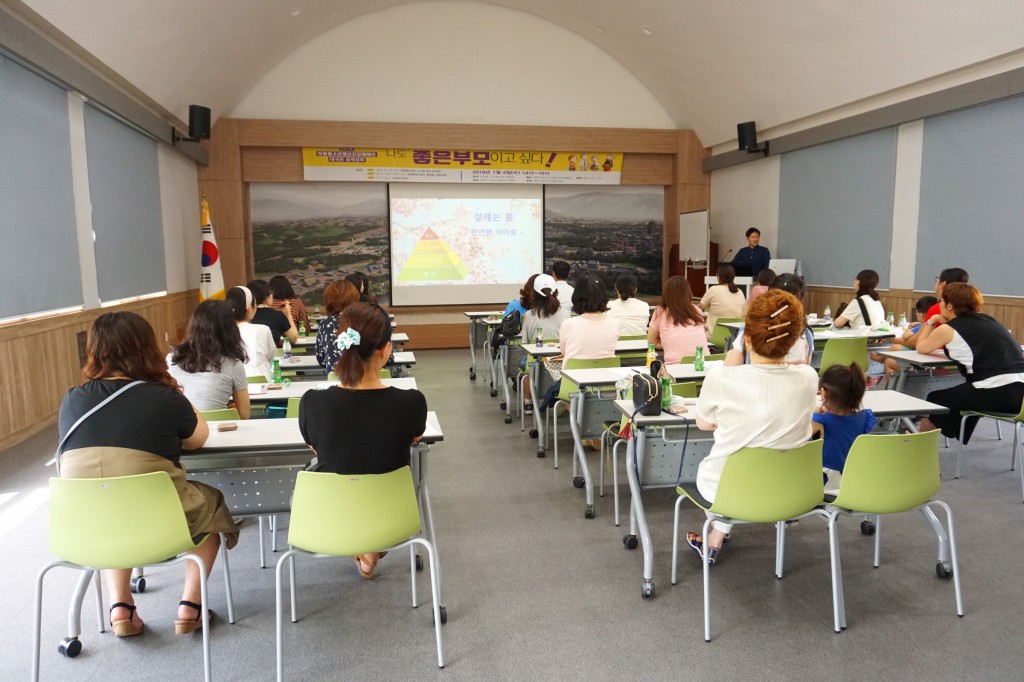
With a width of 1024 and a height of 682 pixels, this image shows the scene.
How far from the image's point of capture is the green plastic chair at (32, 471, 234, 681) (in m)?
2.09

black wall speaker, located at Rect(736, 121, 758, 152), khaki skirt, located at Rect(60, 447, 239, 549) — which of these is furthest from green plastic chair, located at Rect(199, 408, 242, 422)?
black wall speaker, located at Rect(736, 121, 758, 152)

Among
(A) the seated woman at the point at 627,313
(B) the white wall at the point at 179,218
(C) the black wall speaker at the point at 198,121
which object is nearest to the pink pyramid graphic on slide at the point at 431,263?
(B) the white wall at the point at 179,218

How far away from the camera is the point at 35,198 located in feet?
17.8

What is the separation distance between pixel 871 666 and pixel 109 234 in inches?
282

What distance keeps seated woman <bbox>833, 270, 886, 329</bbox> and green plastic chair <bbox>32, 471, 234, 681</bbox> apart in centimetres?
572

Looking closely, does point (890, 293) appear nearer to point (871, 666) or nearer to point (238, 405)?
point (871, 666)

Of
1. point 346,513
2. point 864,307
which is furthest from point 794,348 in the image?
point 346,513

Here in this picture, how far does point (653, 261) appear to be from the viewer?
11.7 meters

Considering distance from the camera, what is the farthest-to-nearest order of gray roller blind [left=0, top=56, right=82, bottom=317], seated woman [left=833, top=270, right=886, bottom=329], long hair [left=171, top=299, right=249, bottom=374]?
seated woman [left=833, top=270, right=886, bottom=329] → gray roller blind [left=0, top=56, right=82, bottom=317] → long hair [left=171, top=299, right=249, bottom=374]

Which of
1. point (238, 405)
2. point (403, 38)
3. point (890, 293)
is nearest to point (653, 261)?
point (890, 293)

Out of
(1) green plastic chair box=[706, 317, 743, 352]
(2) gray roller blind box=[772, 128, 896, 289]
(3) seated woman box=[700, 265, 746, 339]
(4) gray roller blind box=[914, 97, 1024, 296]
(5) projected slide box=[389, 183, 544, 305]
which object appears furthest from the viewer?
(5) projected slide box=[389, 183, 544, 305]

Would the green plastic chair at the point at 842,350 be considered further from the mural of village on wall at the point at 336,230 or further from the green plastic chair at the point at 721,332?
the mural of village on wall at the point at 336,230

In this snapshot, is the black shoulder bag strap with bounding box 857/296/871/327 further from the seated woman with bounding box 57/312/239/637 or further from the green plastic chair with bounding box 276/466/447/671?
the seated woman with bounding box 57/312/239/637

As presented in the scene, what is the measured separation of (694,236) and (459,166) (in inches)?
146
